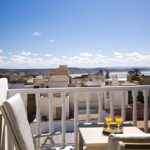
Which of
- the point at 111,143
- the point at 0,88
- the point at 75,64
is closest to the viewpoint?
the point at 111,143

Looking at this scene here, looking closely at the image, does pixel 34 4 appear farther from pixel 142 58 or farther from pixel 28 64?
pixel 142 58

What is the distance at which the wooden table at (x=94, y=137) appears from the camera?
7.30 feet

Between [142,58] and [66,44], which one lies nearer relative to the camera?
[66,44]

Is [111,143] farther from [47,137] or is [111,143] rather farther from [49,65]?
[49,65]

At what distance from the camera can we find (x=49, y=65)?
4453 cm

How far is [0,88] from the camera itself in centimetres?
271

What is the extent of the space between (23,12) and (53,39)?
79.8ft

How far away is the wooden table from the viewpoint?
2227 millimetres

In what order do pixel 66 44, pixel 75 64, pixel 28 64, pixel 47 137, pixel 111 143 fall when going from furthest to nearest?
pixel 75 64 → pixel 28 64 → pixel 66 44 → pixel 47 137 → pixel 111 143

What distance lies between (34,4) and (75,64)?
29.7m

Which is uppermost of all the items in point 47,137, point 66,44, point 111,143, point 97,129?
point 66,44

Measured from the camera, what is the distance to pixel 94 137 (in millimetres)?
2422

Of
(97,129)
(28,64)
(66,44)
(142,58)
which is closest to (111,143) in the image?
(97,129)

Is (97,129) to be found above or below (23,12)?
below
